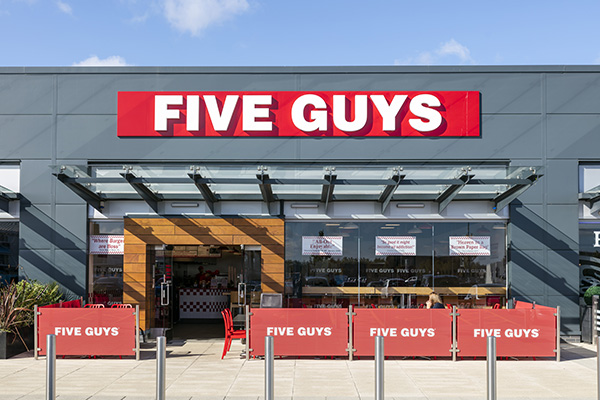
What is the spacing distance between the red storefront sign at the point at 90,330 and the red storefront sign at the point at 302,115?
5259mm

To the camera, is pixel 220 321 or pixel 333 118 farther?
pixel 220 321

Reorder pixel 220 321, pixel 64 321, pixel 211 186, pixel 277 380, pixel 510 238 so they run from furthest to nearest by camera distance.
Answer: pixel 220 321
pixel 510 238
pixel 211 186
pixel 64 321
pixel 277 380

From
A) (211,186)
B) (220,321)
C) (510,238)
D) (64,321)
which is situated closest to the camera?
(64,321)

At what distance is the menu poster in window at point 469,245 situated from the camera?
14922mm

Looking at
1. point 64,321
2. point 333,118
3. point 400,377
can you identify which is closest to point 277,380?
point 400,377

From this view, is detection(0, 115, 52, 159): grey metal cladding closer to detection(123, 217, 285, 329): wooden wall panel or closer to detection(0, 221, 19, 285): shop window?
detection(0, 221, 19, 285): shop window

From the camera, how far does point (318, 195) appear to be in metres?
14.6

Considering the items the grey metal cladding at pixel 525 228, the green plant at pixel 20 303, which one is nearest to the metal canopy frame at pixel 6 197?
the green plant at pixel 20 303

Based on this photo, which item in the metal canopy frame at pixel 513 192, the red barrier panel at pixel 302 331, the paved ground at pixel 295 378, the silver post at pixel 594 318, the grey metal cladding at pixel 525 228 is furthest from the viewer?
the grey metal cladding at pixel 525 228

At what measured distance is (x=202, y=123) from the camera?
15172mm

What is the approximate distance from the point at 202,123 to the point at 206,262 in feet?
20.6

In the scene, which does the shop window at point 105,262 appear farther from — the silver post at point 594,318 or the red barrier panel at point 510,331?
the silver post at point 594,318

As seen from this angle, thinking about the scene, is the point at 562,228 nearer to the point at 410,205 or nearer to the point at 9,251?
the point at 410,205

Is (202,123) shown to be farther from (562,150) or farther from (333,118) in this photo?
(562,150)
